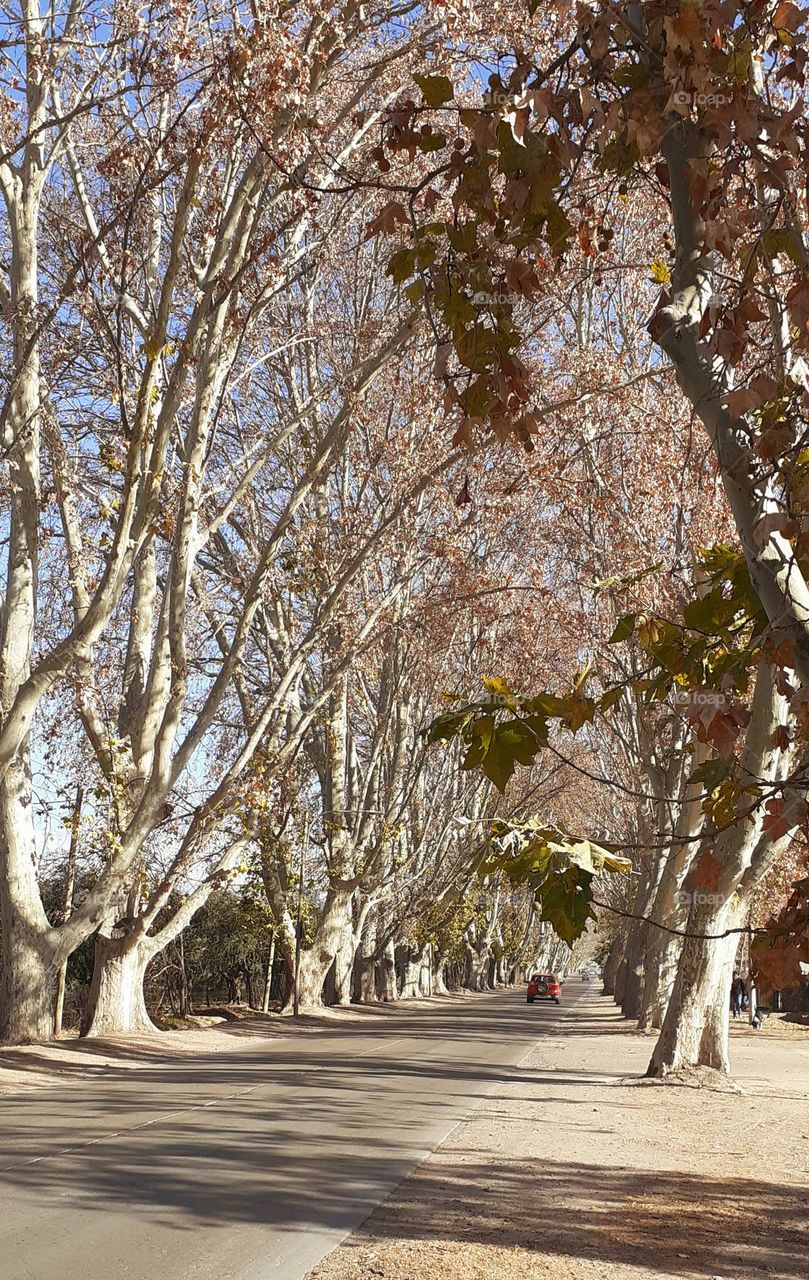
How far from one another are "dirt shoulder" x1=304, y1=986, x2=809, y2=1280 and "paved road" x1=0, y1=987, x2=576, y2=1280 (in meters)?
0.36

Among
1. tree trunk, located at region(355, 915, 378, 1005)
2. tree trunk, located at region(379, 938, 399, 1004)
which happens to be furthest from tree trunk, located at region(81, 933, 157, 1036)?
tree trunk, located at region(379, 938, 399, 1004)

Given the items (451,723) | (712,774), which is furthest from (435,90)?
A: (712,774)

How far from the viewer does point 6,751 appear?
43.9ft

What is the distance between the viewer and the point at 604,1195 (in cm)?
895

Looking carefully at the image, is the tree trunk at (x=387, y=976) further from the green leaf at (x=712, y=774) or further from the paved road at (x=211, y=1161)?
the green leaf at (x=712, y=774)

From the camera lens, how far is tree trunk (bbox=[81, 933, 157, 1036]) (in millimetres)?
20297

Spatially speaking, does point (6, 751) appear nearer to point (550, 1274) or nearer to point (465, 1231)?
point (465, 1231)

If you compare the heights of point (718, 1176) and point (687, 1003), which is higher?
point (687, 1003)

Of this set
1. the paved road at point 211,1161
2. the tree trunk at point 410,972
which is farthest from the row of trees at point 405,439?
the tree trunk at point 410,972

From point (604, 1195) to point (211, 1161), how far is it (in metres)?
3.05

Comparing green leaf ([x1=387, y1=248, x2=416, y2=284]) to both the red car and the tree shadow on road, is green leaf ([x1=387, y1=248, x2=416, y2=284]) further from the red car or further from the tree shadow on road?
the red car

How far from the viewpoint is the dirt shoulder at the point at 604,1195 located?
22.4 ft

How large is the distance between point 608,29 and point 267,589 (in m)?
20.2

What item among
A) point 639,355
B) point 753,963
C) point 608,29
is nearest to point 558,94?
point 608,29
